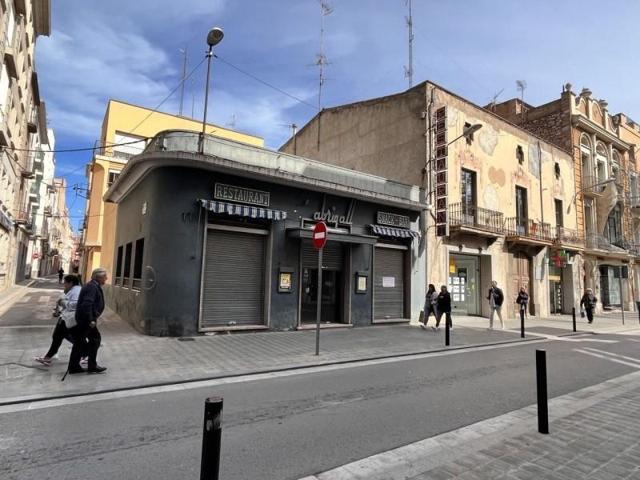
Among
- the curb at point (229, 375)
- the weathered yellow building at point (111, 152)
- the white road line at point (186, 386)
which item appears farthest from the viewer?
the weathered yellow building at point (111, 152)

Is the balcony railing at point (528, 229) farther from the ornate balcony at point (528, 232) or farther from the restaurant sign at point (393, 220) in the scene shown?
the restaurant sign at point (393, 220)

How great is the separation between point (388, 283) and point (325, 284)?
268 centimetres

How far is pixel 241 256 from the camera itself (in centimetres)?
1232

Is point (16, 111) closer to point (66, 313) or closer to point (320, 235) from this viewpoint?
point (66, 313)

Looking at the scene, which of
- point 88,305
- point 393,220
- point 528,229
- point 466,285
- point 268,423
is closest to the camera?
point 268,423

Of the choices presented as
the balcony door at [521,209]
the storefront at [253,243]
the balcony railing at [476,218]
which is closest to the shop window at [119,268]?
the storefront at [253,243]

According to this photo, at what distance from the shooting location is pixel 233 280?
12.1 meters

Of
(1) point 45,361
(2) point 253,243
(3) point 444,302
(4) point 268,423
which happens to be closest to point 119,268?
(2) point 253,243

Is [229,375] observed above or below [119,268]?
below

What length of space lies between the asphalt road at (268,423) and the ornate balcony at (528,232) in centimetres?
1386

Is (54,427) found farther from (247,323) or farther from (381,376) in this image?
(247,323)

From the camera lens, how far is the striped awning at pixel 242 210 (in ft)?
37.0

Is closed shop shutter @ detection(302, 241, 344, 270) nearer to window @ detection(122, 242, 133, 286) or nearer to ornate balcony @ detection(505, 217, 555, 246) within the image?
window @ detection(122, 242, 133, 286)

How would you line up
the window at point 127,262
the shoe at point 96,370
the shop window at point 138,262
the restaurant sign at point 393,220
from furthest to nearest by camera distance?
the restaurant sign at point 393,220 → the window at point 127,262 → the shop window at point 138,262 → the shoe at point 96,370
